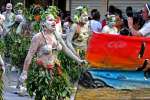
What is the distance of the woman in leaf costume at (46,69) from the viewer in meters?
8.00

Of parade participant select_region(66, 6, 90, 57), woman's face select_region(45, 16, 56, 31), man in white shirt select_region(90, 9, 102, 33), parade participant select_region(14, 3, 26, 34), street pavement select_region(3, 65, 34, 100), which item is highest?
woman's face select_region(45, 16, 56, 31)

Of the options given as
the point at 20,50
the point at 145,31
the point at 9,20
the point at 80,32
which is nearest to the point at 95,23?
the point at 20,50

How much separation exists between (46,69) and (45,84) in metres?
0.21

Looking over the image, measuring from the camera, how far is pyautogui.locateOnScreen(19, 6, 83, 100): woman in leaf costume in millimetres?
7996

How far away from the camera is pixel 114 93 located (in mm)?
7645

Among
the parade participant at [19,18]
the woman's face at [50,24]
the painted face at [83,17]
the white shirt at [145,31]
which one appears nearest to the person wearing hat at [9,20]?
the parade participant at [19,18]

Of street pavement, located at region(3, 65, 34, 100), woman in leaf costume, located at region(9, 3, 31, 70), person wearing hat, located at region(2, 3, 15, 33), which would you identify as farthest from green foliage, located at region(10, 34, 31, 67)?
person wearing hat, located at region(2, 3, 15, 33)

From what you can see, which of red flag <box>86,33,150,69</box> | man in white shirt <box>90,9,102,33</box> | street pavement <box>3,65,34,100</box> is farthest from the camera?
man in white shirt <box>90,9,102,33</box>

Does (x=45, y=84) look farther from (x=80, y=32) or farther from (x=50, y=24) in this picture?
(x=80, y=32)

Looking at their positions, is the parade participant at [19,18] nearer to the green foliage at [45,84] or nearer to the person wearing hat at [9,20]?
the person wearing hat at [9,20]

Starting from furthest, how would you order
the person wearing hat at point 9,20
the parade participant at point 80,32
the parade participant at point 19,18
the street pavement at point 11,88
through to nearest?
the person wearing hat at point 9,20
the parade participant at point 19,18
the street pavement at point 11,88
the parade participant at point 80,32

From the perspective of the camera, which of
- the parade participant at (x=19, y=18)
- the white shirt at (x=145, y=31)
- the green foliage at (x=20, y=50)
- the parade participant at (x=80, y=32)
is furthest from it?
the parade participant at (x=19, y=18)

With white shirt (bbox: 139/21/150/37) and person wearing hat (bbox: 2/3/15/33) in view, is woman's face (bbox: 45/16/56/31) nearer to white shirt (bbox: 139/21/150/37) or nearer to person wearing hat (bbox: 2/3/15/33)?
white shirt (bbox: 139/21/150/37)

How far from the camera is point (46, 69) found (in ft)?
26.3
